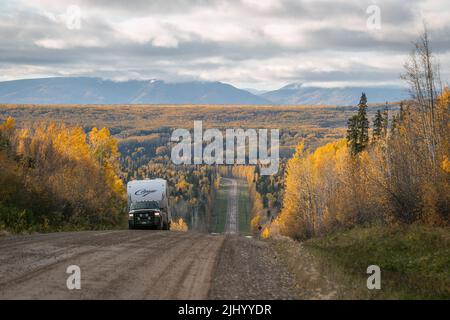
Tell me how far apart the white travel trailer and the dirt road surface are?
14.1 meters

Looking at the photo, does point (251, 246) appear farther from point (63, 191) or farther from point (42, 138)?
point (42, 138)

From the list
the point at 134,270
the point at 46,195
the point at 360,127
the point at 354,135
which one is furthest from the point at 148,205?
Result: the point at 360,127

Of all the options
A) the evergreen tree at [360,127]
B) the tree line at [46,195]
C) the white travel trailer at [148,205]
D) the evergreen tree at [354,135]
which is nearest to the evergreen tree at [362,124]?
the evergreen tree at [360,127]

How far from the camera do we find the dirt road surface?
11.4 metres

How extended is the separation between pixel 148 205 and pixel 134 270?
886 inches

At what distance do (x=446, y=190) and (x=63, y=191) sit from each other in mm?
25148

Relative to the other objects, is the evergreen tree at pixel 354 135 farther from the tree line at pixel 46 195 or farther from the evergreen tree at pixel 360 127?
the tree line at pixel 46 195

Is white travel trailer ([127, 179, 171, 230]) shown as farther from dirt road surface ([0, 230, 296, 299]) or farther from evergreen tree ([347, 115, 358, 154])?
evergreen tree ([347, 115, 358, 154])

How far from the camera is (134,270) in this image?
14172 millimetres

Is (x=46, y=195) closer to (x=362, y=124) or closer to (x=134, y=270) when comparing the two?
(x=134, y=270)

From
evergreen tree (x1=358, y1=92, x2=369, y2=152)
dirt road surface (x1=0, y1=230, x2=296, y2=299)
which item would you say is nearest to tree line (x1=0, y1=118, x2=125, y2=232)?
dirt road surface (x1=0, y1=230, x2=296, y2=299)
